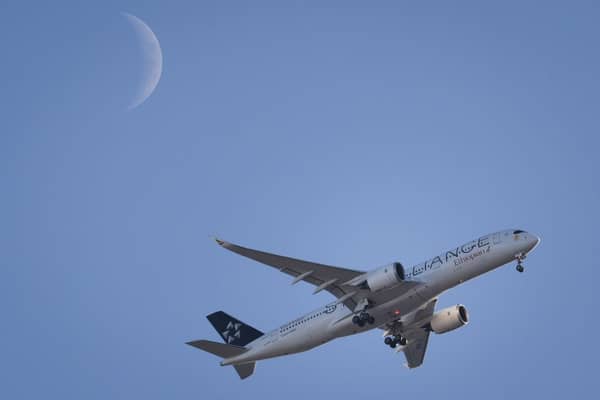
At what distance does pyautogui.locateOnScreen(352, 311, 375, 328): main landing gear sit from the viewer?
54.1 metres

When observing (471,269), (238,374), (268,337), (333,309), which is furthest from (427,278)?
(238,374)

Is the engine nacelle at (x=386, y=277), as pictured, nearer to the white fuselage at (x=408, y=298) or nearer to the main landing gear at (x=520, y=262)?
the white fuselage at (x=408, y=298)

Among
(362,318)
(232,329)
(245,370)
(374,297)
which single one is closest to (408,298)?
(374,297)

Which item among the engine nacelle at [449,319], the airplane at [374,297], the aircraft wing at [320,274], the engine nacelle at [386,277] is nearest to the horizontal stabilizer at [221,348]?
the airplane at [374,297]

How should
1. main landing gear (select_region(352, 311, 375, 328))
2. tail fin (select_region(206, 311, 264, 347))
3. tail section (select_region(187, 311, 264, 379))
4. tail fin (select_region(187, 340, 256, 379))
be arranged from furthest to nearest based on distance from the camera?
tail fin (select_region(206, 311, 264, 347)), tail section (select_region(187, 311, 264, 379)), tail fin (select_region(187, 340, 256, 379)), main landing gear (select_region(352, 311, 375, 328))

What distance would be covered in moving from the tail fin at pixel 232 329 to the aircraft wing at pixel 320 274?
8.62m

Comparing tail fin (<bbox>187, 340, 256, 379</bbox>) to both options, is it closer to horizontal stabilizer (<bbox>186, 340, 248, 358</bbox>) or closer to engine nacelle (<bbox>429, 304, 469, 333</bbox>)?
horizontal stabilizer (<bbox>186, 340, 248, 358</bbox>)

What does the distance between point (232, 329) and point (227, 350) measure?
345 cm

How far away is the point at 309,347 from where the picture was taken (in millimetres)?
56906

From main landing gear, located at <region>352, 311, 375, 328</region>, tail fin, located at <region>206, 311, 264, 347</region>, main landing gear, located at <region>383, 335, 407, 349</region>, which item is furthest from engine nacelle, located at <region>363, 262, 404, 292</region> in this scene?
tail fin, located at <region>206, 311, 264, 347</region>

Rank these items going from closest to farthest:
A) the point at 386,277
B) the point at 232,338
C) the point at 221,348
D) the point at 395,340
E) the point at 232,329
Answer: the point at 386,277 < the point at 221,348 < the point at 395,340 < the point at 232,338 < the point at 232,329

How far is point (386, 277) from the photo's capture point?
51875mm

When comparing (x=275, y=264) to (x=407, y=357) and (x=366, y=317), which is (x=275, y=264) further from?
(x=407, y=357)

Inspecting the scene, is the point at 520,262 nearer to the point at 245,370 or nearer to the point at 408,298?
the point at 408,298
